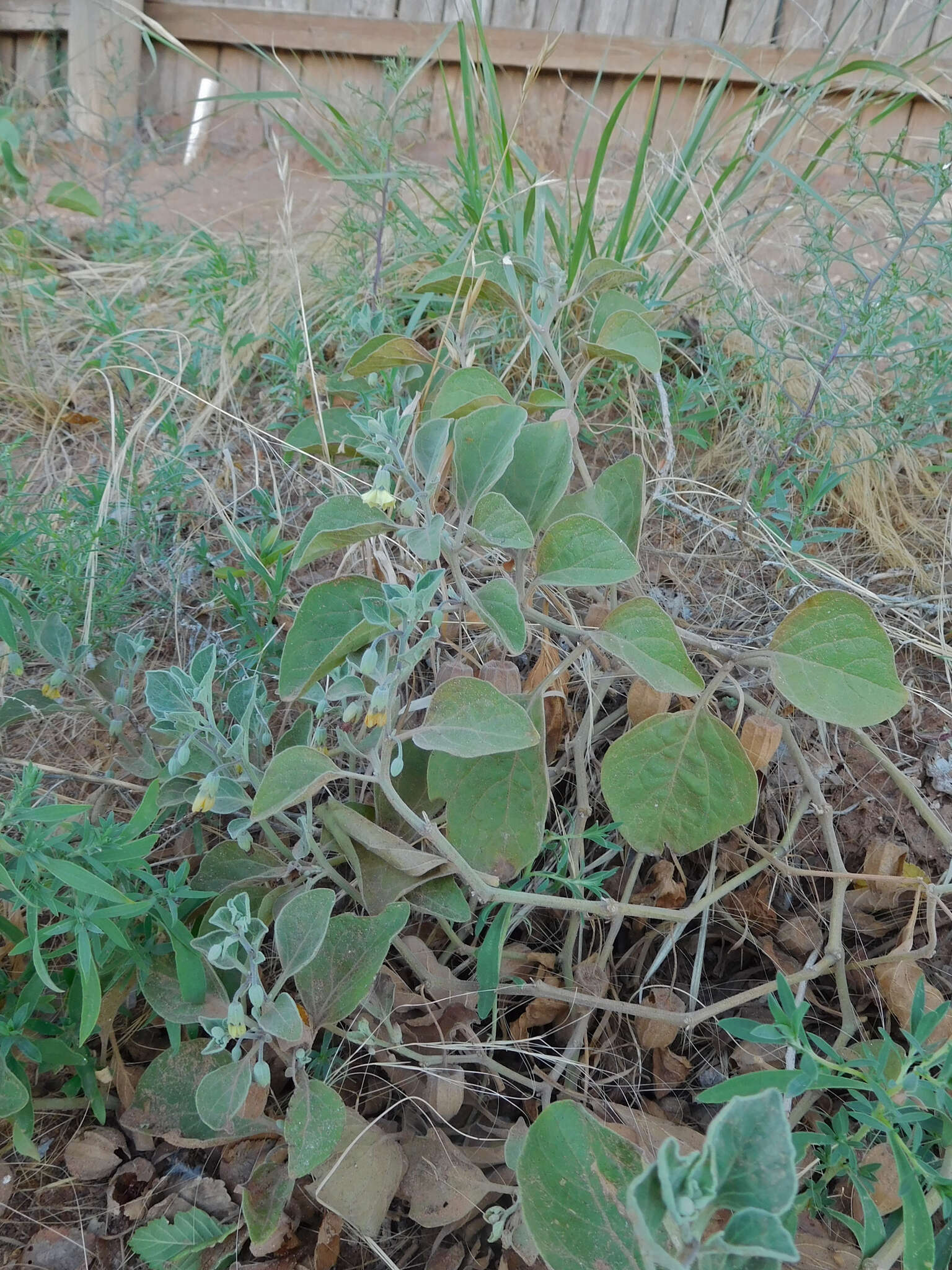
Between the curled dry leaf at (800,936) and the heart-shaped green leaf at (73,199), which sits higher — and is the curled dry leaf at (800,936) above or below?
below

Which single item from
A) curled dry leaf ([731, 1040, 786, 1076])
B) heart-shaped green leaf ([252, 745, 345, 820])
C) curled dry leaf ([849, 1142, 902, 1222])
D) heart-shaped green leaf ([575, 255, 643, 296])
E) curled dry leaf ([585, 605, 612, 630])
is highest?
heart-shaped green leaf ([575, 255, 643, 296])

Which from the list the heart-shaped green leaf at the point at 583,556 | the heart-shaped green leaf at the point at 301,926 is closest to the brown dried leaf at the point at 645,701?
the heart-shaped green leaf at the point at 583,556

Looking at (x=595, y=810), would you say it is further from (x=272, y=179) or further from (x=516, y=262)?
(x=272, y=179)

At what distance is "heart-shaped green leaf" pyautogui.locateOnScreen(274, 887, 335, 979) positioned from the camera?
1.04 meters

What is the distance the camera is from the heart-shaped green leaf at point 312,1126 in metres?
0.98

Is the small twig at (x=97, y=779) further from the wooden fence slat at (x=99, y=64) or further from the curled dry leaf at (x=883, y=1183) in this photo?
the wooden fence slat at (x=99, y=64)

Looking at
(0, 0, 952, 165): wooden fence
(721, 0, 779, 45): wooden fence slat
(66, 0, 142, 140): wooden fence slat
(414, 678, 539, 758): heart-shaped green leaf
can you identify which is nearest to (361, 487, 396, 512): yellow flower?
(414, 678, 539, 758): heart-shaped green leaf

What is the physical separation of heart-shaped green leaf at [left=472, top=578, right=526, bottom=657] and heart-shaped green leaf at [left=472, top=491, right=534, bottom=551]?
5cm

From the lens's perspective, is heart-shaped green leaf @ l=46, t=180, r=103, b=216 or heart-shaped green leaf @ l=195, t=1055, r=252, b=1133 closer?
heart-shaped green leaf @ l=195, t=1055, r=252, b=1133

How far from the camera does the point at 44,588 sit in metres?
1.53

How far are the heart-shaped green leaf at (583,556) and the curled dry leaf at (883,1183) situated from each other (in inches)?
27.6

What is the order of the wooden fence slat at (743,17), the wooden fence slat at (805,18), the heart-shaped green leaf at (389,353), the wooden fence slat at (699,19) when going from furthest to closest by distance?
the wooden fence slat at (699,19)
the wooden fence slat at (743,17)
the wooden fence slat at (805,18)
the heart-shaped green leaf at (389,353)

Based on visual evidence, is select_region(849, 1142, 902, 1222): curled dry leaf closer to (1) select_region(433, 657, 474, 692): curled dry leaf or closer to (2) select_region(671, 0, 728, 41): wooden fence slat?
(1) select_region(433, 657, 474, 692): curled dry leaf

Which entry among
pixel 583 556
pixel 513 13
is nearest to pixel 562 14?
pixel 513 13
